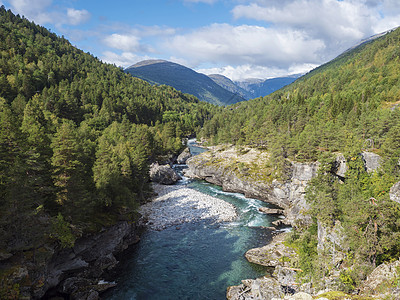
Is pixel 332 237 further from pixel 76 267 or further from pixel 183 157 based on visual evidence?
pixel 183 157

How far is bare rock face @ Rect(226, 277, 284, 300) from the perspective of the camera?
92.6 feet

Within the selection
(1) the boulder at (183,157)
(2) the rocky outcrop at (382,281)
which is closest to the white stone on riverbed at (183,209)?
(2) the rocky outcrop at (382,281)

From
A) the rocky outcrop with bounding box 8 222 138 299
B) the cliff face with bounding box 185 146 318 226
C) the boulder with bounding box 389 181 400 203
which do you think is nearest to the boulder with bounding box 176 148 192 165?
the cliff face with bounding box 185 146 318 226

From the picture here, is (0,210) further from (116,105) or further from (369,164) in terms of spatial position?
(116,105)

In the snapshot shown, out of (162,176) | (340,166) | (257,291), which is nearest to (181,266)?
(257,291)

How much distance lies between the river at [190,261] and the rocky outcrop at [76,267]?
2.25 m

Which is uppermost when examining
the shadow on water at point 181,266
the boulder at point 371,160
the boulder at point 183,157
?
the boulder at point 371,160

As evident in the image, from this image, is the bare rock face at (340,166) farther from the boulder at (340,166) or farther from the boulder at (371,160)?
the boulder at (371,160)

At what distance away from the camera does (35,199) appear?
2650cm

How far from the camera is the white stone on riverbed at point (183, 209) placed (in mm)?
52875

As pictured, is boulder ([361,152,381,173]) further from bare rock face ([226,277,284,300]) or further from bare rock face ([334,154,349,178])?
bare rock face ([226,277,284,300])

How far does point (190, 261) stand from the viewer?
3856 centimetres

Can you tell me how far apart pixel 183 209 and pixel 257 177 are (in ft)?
85.8

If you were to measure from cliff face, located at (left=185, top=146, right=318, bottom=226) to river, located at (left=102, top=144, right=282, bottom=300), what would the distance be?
29.3 feet
